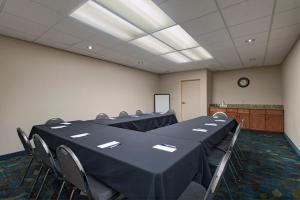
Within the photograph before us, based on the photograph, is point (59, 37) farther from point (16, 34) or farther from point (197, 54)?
point (197, 54)

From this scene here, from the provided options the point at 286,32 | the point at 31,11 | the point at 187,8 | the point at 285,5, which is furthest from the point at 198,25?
the point at 31,11

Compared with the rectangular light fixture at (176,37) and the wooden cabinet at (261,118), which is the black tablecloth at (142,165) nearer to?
the rectangular light fixture at (176,37)

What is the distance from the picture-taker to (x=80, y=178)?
3.97 ft

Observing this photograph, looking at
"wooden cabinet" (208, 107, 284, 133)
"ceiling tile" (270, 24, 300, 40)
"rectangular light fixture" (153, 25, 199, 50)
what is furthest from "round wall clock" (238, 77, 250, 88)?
"rectangular light fixture" (153, 25, 199, 50)

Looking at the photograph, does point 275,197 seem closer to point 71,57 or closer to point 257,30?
point 257,30

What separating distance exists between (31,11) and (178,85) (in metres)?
5.75

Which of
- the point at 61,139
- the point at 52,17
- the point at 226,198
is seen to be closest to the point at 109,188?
the point at 61,139

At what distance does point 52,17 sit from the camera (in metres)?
2.47

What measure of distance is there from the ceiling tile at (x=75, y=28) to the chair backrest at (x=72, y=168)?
2.21 m

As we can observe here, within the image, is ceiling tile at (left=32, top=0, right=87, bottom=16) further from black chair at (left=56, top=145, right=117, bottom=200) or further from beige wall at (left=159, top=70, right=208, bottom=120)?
beige wall at (left=159, top=70, right=208, bottom=120)

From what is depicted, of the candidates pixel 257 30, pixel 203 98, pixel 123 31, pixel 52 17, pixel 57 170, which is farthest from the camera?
pixel 203 98

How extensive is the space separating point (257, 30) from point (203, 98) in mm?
3697

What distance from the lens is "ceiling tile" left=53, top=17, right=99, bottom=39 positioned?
2629 mm

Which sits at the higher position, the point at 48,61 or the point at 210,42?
the point at 210,42
